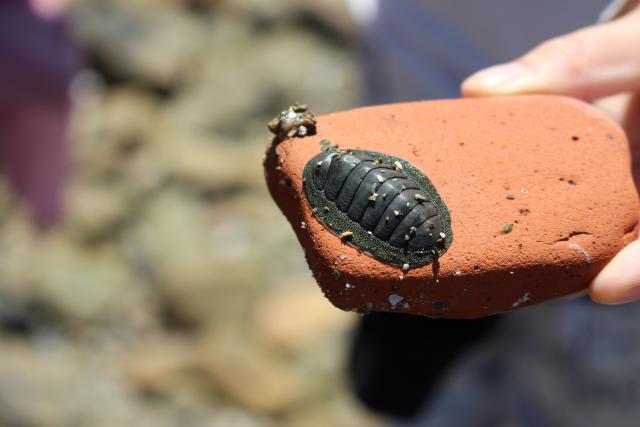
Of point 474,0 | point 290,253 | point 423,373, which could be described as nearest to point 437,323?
point 423,373

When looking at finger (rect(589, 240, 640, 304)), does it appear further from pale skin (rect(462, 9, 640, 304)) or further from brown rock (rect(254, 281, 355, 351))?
brown rock (rect(254, 281, 355, 351))

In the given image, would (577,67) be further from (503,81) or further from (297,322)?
(297,322)

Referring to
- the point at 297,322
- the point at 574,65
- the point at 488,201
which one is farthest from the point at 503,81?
the point at 297,322

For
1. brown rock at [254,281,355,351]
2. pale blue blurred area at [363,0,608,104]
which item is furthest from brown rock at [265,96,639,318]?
brown rock at [254,281,355,351]

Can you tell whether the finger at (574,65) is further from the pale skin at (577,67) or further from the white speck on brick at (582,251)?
the white speck on brick at (582,251)

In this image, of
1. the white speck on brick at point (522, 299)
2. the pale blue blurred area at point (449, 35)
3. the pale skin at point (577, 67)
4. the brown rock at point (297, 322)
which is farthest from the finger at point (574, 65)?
the brown rock at point (297, 322)
